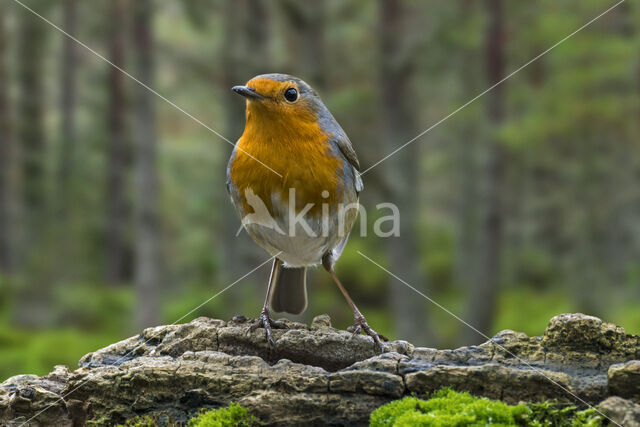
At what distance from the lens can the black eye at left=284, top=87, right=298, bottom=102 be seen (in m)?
3.73

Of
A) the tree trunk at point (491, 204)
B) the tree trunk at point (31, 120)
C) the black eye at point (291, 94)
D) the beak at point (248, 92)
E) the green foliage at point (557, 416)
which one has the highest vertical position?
the tree trunk at point (31, 120)

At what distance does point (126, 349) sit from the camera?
3906mm

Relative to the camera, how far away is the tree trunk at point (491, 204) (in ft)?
34.0

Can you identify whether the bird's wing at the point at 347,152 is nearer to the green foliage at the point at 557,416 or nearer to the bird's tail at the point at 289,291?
the bird's tail at the point at 289,291

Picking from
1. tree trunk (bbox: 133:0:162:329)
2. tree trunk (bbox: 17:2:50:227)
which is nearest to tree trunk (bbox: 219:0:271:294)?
tree trunk (bbox: 133:0:162:329)

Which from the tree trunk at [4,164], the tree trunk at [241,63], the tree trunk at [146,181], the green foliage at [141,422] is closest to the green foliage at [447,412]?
the green foliage at [141,422]

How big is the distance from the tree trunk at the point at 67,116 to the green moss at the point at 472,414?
12.7 m

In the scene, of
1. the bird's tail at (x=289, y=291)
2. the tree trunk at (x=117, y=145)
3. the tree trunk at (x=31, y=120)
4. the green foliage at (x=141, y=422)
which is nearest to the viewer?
the green foliage at (x=141, y=422)

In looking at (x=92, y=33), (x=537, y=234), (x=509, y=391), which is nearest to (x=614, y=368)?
(x=509, y=391)

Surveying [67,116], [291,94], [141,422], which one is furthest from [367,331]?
[67,116]

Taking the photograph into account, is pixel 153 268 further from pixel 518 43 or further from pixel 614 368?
pixel 614 368

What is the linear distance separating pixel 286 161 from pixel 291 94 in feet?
1.34

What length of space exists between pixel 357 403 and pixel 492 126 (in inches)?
312

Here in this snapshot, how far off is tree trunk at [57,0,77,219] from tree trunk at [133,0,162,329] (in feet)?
13.8
